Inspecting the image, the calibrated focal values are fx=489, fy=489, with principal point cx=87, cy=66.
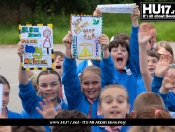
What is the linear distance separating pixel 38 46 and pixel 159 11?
0.80m

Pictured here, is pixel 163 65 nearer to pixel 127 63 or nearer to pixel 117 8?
pixel 117 8

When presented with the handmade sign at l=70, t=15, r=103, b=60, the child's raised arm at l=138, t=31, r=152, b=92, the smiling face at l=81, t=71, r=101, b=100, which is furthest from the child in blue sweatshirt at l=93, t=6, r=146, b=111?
the handmade sign at l=70, t=15, r=103, b=60

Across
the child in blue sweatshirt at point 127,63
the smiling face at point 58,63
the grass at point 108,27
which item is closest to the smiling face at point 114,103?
the child in blue sweatshirt at point 127,63

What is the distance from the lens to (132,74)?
3656 mm

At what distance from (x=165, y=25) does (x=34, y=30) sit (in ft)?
24.0

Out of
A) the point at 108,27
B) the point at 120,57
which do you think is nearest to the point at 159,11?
the point at 120,57

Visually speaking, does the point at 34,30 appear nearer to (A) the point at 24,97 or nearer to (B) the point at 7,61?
(A) the point at 24,97

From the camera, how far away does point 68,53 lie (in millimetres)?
2861

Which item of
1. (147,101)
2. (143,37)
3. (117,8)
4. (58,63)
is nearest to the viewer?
(147,101)

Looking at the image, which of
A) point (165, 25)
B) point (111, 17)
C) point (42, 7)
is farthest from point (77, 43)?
point (165, 25)

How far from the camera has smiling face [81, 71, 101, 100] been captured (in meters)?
3.03

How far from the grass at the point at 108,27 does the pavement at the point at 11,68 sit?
0.19 meters

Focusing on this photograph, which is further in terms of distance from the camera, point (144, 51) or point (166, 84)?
point (144, 51)

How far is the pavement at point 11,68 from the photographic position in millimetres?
6814
